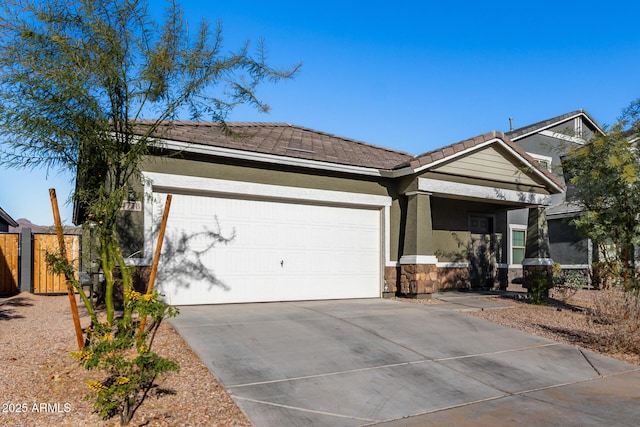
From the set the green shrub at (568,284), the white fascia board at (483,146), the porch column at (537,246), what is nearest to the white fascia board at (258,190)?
the white fascia board at (483,146)

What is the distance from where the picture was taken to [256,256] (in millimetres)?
10898

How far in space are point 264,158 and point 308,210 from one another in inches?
69.3

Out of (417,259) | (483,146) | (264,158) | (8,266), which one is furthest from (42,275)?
(483,146)

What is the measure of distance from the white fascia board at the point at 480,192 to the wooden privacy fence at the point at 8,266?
12.5m

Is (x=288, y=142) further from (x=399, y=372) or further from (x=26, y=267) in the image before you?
(x=26, y=267)

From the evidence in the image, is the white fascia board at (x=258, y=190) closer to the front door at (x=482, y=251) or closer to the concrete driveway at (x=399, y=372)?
the concrete driveway at (x=399, y=372)

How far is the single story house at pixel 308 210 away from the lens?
999 centimetres

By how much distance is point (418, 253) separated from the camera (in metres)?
12.1

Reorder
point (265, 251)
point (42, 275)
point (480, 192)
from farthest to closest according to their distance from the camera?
point (42, 275)
point (480, 192)
point (265, 251)

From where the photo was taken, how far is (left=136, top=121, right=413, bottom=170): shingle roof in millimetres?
10453

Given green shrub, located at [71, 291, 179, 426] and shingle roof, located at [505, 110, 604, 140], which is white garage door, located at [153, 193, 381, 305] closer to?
green shrub, located at [71, 291, 179, 426]

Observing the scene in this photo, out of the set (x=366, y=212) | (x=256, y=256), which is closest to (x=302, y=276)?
(x=256, y=256)

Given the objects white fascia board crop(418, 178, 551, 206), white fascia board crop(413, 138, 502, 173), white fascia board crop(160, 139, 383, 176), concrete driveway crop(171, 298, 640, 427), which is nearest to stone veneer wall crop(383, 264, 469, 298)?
white fascia board crop(418, 178, 551, 206)

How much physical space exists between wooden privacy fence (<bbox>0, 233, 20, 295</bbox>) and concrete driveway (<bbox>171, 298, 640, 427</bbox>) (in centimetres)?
861
